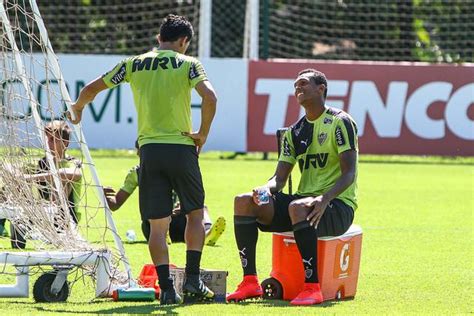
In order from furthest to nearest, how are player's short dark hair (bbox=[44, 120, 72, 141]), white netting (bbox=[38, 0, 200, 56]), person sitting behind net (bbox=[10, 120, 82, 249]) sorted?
white netting (bbox=[38, 0, 200, 56]), player's short dark hair (bbox=[44, 120, 72, 141]), person sitting behind net (bbox=[10, 120, 82, 249])

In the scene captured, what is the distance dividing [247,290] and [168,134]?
3.60 ft

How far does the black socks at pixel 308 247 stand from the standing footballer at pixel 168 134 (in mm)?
608

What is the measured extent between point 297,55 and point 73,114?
17.6m

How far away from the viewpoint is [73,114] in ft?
25.9

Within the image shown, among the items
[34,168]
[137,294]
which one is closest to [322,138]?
[137,294]

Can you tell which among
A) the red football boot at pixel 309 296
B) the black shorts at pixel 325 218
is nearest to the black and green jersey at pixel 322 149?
the black shorts at pixel 325 218

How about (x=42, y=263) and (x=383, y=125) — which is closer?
(x=42, y=263)

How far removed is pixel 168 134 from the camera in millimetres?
7625

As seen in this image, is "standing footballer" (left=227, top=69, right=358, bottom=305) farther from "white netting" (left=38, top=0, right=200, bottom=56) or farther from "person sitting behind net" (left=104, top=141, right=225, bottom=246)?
"white netting" (left=38, top=0, right=200, bottom=56)

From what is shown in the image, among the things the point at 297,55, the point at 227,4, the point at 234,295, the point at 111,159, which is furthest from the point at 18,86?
the point at 297,55

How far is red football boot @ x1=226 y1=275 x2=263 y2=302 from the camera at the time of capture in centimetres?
781

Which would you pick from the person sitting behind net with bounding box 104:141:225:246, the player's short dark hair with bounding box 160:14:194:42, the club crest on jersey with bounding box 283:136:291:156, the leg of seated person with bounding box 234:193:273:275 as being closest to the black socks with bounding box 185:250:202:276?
the leg of seated person with bounding box 234:193:273:275

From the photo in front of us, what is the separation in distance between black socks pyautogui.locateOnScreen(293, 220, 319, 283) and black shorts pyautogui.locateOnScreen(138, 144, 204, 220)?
64cm

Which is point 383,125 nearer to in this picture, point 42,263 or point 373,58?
point 373,58
